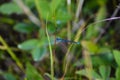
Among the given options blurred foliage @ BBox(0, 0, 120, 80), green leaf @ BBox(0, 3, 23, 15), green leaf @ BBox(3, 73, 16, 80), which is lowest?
green leaf @ BBox(3, 73, 16, 80)

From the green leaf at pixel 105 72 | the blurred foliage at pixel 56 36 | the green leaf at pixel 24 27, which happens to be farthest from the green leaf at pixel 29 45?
the green leaf at pixel 105 72

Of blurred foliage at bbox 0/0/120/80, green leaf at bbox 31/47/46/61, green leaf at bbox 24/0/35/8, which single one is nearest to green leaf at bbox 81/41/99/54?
blurred foliage at bbox 0/0/120/80

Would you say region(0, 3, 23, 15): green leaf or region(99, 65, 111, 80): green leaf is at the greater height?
region(0, 3, 23, 15): green leaf

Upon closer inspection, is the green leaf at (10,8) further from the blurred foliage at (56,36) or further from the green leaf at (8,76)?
the green leaf at (8,76)

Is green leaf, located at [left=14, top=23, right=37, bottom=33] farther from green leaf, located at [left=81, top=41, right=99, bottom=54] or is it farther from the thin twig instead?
green leaf, located at [left=81, top=41, right=99, bottom=54]

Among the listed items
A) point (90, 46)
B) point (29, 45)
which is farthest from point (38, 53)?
point (90, 46)

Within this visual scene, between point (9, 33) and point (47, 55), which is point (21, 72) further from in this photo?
point (9, 33)

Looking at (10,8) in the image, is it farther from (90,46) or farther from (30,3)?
(90,46)

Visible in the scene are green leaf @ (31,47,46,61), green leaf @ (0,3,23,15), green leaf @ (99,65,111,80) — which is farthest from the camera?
green leaf @ (0,3,23,15)

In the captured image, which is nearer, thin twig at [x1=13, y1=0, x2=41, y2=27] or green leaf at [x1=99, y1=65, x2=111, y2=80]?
green leaf at [x1=99, y1=65, x2=111, y2=80]

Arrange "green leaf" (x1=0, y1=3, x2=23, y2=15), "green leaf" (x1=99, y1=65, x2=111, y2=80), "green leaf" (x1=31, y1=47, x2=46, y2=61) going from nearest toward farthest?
"green leaf" (x1=99, y1=65, x2=111, y2=80) < "green leaf" (x1=31, y1=47, x2=46, y2=61) < "green leaf" (x1=0, y1=3, x2=23, y2=15)
